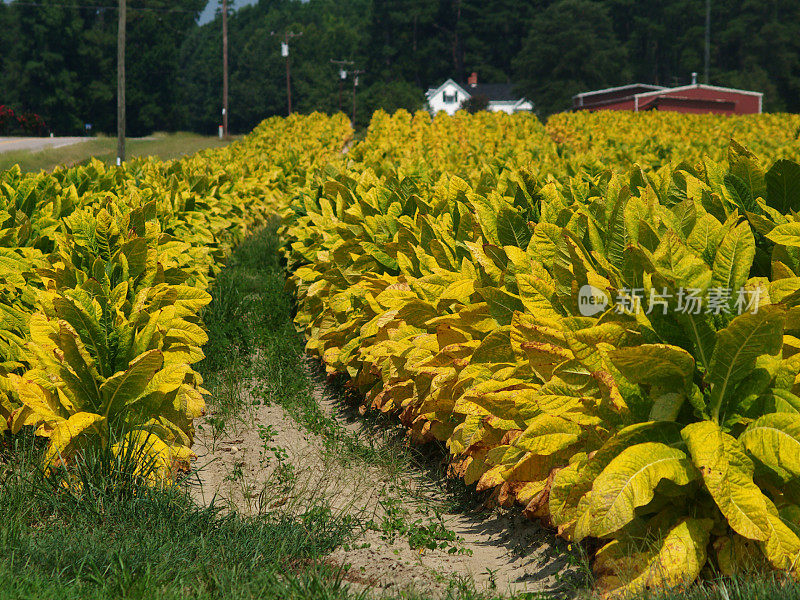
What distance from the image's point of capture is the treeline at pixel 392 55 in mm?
72875

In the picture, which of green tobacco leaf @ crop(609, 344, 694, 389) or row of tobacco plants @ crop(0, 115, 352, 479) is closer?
green tobacco leaf @ crop(609, 344, 694, 389)

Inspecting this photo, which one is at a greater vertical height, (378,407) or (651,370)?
(651,370)

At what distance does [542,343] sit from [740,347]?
949mm

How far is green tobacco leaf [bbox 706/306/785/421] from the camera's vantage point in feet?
8.95

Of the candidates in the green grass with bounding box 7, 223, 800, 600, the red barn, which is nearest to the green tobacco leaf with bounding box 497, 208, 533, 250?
the green grass with bounding box 7, 223, 800, 600

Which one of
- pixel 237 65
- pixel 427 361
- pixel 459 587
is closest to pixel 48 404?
pixel 427 361

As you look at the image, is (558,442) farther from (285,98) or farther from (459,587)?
(285,98)

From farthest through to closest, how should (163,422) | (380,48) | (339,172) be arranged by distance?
(380,48) < (339,172) < (163,422)

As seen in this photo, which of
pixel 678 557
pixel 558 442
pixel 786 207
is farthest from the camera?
pixel 786 207

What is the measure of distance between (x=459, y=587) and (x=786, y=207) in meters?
2.57

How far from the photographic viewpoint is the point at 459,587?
10.1 ft

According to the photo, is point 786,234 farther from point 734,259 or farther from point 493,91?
point 493,91

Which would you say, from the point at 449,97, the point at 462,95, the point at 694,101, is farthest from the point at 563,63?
the point at 694,101

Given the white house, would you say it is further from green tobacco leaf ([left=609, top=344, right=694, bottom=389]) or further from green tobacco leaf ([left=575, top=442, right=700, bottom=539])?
green tobacco leaf ([left=575, top=442, right=700, bottom=539])
